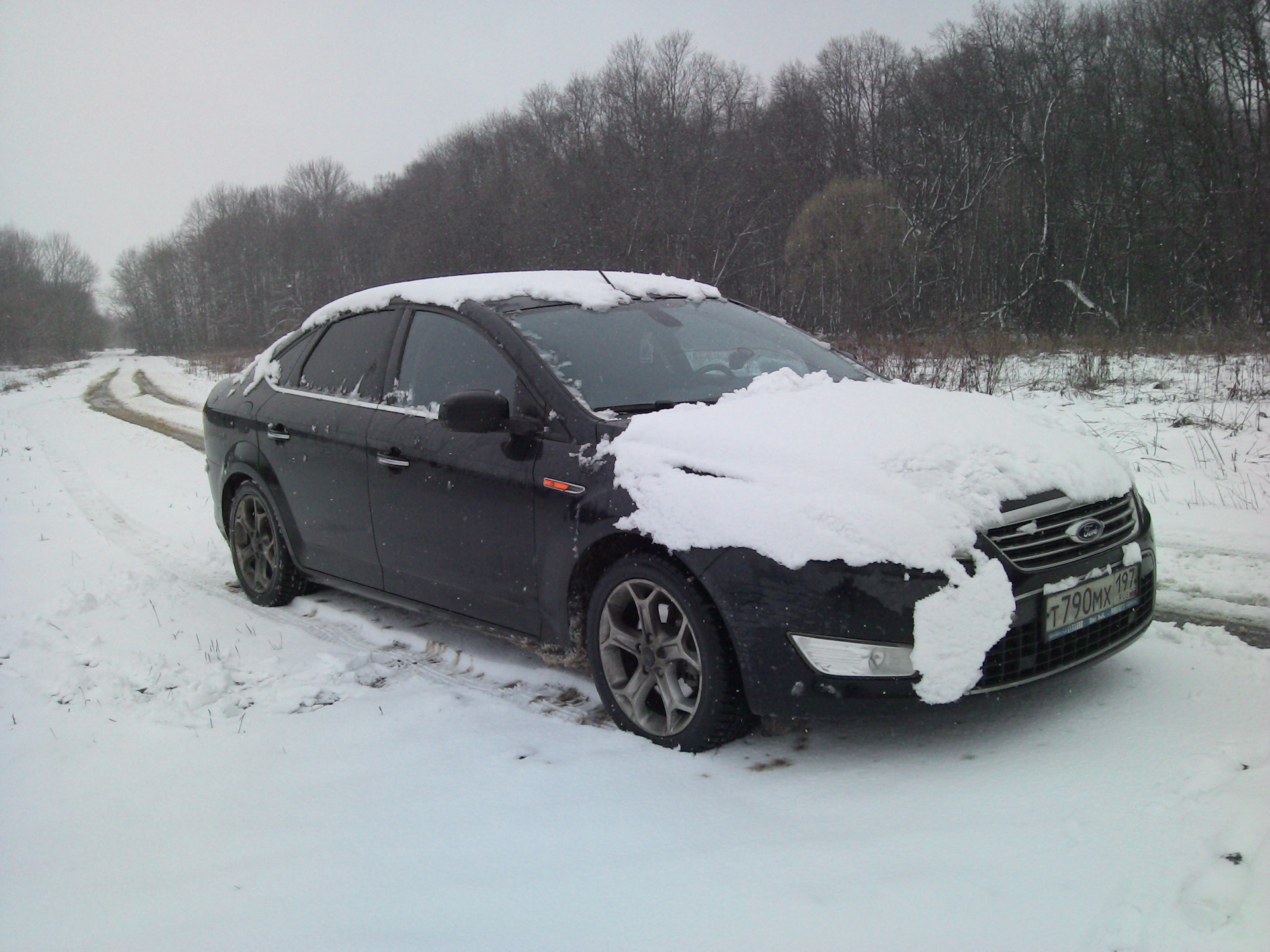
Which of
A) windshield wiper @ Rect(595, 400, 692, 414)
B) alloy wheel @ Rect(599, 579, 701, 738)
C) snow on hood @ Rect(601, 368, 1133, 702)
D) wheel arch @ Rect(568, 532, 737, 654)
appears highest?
windshield wiper @ Rect(595, 400, 692, 414)

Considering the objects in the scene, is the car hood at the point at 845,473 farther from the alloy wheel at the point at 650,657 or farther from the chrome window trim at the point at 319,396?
the chrome window trim at the point at 319,396

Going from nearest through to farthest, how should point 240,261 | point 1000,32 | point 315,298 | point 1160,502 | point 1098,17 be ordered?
1. point 1160,502
2. point 1098,17
3. point 1000,32
4. point 315,298
5. point 240,261

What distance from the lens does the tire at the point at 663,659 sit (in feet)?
9.52

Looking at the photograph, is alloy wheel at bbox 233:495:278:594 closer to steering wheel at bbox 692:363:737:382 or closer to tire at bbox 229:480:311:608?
tire at bbox 229:480:311:608

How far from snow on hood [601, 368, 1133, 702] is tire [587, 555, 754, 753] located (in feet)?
0.63

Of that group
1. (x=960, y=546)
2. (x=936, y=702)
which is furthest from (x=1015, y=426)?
(x=936, y=702)

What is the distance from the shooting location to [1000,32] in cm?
3947

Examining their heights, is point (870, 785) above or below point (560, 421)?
below

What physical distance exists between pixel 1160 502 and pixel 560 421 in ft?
15.5

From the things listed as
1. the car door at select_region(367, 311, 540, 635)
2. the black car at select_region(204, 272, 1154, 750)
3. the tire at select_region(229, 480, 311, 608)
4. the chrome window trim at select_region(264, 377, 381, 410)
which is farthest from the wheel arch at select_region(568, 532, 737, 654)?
the tire at select_region(229, 480, 311, 608)

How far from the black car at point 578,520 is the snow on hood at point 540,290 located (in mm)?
18

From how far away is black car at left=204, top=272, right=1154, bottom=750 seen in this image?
2754 mm

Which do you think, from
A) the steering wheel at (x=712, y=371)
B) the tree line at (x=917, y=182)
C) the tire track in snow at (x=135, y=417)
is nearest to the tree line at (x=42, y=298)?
the tire track in snow at (x=135, y=417)

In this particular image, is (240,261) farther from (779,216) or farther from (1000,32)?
(1000,32)
